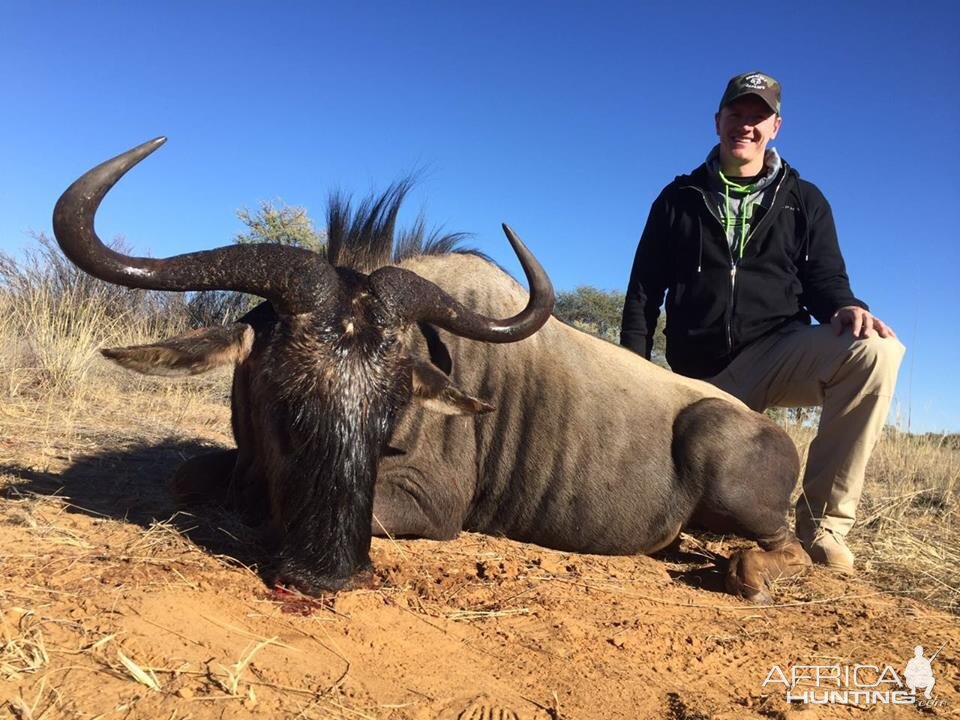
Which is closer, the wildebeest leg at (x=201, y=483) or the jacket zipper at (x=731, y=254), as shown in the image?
the wildebeest leg at (x=201, y=483)

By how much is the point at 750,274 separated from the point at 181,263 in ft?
13.5

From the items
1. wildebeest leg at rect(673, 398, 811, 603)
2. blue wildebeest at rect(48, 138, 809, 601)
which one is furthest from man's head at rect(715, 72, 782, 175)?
wildebeest leg at rect(673, 398, 811, 603)

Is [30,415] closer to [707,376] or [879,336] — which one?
[707,376]

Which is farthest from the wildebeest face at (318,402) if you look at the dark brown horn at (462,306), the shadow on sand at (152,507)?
the shadow on sand at (152,507)

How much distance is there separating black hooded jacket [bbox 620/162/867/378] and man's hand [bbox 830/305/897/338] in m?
0.37

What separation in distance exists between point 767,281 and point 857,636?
2.93 meters

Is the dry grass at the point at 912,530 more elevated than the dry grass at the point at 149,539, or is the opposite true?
the dry grass at the point at 912,530

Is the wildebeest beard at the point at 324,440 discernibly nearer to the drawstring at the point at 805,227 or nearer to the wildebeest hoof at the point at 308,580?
the wildebeest hoof at the point at 308,580

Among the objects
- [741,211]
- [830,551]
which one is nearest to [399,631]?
[830,551]

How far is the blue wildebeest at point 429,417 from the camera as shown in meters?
3.09

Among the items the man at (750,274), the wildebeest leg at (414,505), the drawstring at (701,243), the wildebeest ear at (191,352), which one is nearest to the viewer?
the wildebeest ear at (191,352)

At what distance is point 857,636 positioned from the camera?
3270mm

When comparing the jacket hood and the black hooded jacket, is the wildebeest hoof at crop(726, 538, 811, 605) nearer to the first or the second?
the black hooded jacket

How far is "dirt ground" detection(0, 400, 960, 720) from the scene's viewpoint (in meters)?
2.14
